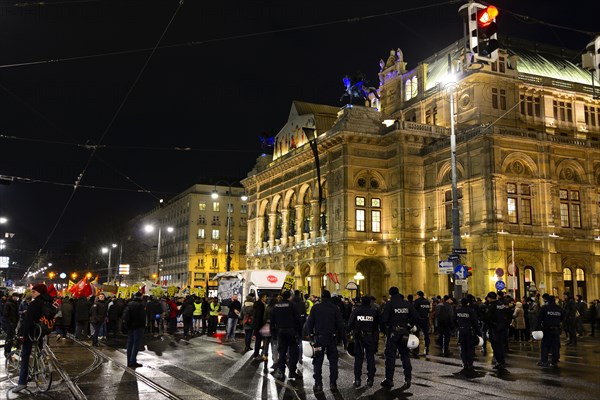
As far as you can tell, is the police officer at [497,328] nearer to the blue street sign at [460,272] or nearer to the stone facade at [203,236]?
the blue street sign at [460,272]

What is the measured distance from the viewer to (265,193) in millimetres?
63250

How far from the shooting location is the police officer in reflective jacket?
1217 cm

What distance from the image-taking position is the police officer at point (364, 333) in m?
12.1

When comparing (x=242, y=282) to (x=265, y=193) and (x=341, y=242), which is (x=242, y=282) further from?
(x=265, y=193)

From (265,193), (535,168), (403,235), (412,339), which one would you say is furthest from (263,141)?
(412,339)

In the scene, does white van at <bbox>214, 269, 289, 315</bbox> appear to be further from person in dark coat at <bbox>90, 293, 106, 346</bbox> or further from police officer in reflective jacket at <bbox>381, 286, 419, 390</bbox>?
police officer in reflective jacket at <bbox>381, 286, 419, 390</bbox>

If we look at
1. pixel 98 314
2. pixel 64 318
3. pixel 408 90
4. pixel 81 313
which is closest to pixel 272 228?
pixel 408 90

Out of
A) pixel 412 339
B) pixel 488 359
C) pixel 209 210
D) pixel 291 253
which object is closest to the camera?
pixel 412 339

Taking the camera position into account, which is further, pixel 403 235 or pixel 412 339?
pixel 403 235

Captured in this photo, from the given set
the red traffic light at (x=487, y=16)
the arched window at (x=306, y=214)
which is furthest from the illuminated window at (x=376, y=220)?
the red traffic light at (x=487, y=16)

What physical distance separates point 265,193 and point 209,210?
2851 centimetres

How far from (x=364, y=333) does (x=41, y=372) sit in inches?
244

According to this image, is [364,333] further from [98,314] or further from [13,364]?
[98,314]

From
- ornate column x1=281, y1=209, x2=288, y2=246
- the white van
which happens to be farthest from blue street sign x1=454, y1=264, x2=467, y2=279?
ornate column x1=281, y1=209, x2=288, y2=246
